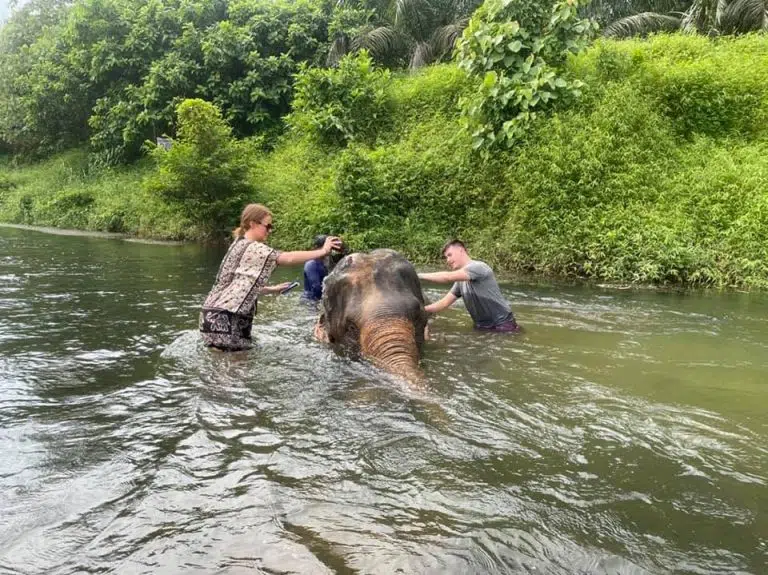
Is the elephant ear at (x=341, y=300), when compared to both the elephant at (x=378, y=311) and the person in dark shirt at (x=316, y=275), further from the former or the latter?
the person in dark shirt at (x=316, y=275)

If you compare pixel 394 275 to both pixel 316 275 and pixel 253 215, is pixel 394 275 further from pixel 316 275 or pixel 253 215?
pixel 316 275

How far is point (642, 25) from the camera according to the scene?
19719 millimetres

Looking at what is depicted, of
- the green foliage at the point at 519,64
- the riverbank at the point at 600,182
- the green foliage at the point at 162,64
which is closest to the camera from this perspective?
the riverbank at the point at 600,182

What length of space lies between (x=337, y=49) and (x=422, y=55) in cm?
338

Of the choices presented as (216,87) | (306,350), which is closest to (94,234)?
(216,87)

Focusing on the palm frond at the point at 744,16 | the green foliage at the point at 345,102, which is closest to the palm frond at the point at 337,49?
the green foliage at the point at 345,102

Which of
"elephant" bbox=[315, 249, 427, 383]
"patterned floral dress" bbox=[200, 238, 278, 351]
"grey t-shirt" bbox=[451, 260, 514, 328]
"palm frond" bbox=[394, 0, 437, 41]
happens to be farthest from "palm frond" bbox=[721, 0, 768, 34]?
"patterned floral dress" bbox=[200, 238, 278, 351]

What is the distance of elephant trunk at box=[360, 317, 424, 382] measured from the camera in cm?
511

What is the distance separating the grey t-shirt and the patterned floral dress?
2342 millimetres

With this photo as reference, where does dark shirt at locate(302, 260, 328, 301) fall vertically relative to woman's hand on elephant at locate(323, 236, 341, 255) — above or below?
below

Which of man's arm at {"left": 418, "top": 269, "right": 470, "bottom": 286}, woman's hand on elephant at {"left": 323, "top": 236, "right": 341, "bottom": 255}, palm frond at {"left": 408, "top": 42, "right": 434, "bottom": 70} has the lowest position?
man's arm at {"left": 418, "top": 269, "right": 470, "bottom": 286}

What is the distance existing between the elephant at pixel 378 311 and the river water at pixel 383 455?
0.75 feet

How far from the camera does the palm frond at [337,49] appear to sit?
23.2 m

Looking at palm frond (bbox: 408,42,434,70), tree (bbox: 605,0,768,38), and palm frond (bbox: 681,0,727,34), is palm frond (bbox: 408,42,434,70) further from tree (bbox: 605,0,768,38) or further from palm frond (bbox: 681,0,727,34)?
palm frond (bbox: 681,0,727,34)
